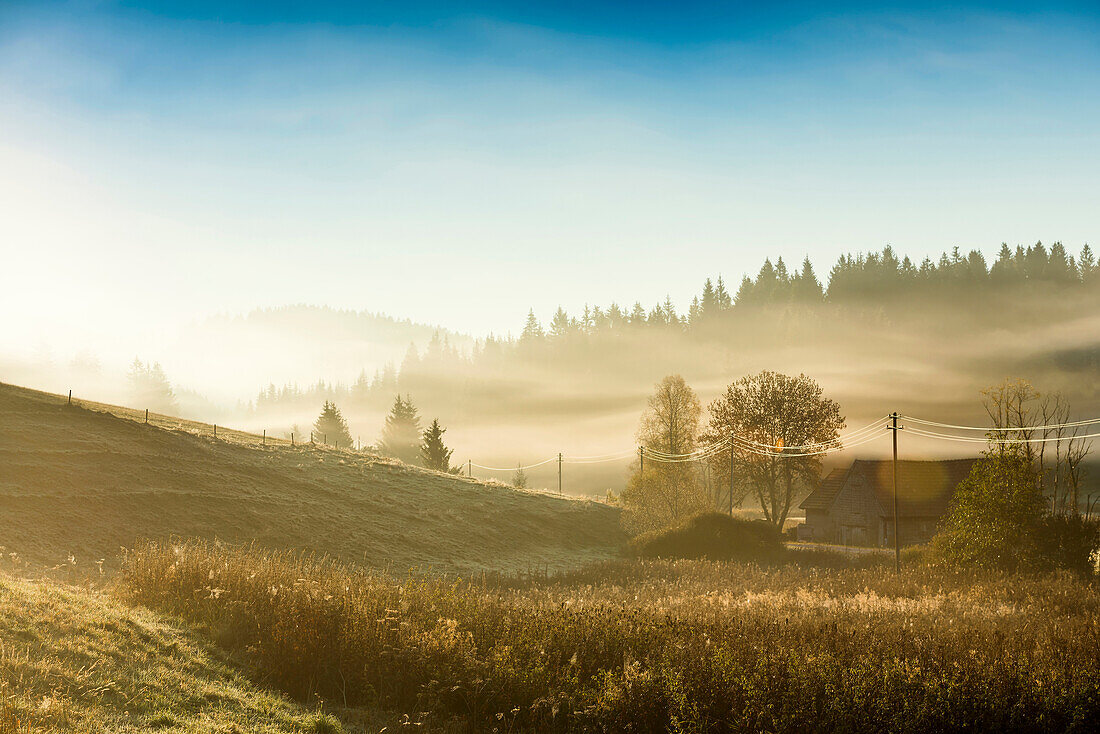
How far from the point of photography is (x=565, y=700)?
8.88 meters

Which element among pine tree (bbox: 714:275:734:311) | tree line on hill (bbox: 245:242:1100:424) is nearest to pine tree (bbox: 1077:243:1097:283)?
tree line on hill (bbox: 245:242:1100:424)

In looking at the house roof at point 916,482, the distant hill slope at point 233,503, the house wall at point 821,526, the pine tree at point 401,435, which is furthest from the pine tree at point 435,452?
the house roof at point 916,482

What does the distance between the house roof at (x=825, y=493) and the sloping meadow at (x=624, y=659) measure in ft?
158

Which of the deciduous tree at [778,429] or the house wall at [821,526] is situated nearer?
the deciduous tree at [778,429]

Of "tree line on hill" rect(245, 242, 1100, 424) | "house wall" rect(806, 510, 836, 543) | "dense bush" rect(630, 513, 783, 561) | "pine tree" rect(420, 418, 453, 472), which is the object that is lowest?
"house wall" rect(806, 510, 836, 543)

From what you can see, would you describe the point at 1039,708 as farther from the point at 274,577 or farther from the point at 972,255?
the point at 972,255

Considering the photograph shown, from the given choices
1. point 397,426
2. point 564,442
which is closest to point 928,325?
point 564,442

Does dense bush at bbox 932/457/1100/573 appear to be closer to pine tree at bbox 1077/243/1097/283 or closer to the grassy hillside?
the grassy hillside

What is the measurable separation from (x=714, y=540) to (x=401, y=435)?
2590 inches

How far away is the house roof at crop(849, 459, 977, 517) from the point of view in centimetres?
5531

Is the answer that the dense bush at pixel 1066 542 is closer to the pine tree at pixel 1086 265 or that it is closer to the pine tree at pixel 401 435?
the pine tree at pixel 401 435

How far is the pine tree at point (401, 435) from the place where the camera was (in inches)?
3905

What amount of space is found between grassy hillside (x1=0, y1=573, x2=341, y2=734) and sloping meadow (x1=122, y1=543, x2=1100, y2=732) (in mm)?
1025

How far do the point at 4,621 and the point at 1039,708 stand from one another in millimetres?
13401
